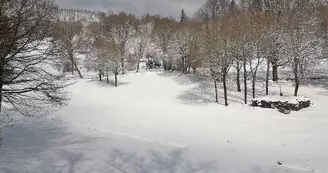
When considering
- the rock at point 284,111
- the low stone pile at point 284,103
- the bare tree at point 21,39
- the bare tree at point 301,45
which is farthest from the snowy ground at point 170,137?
the bare tree at point 301,45

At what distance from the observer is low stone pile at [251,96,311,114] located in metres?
29.5

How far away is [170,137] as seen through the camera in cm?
2244

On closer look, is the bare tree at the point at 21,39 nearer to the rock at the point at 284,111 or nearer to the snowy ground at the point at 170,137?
the snowy ground at the point at 170,137

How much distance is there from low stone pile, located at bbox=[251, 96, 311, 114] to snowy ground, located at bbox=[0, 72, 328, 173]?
33.1 inches

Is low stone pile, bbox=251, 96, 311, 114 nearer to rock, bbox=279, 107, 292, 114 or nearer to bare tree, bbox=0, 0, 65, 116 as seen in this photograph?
rock, bbox=279, 107, 292, 114

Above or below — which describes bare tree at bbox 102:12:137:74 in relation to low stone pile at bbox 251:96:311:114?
above

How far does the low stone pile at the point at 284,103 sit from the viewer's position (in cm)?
2945

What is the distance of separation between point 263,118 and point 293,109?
150 inches

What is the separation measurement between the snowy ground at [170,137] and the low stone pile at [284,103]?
0.84m

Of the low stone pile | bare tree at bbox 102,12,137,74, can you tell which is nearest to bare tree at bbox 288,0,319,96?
the low stone pile

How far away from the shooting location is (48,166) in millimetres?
13719

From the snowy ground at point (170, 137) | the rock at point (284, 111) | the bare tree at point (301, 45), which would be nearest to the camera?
the snowy ground at point (170, 137)

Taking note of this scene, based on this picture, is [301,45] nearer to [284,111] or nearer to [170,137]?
[284,111]

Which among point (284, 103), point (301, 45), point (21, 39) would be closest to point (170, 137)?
point (21, 39)
